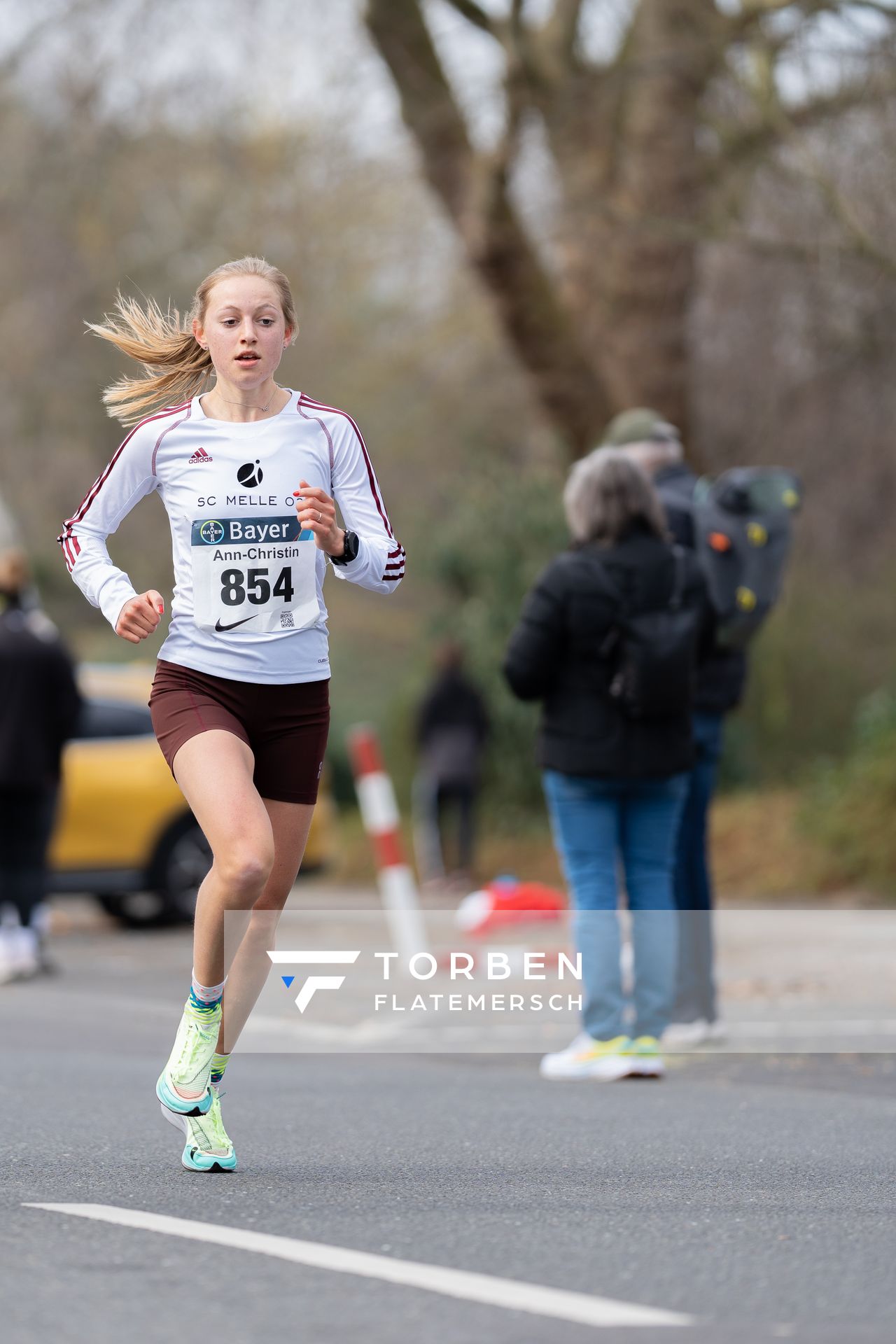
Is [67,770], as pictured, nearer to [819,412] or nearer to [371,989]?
[371,989]

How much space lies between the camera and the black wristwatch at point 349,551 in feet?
16.1

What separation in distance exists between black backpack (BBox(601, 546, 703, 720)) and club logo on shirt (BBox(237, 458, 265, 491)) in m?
2.52

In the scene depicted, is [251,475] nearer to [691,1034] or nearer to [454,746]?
[691,1034]

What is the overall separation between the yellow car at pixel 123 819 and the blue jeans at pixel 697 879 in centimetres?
641

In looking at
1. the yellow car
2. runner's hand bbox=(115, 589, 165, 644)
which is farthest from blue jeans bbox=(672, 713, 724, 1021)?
the yellow car

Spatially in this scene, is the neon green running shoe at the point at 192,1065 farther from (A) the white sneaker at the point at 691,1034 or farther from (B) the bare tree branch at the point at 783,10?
(B) the bare tree branch at the point at 783,10

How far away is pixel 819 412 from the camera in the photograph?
19.6 metres

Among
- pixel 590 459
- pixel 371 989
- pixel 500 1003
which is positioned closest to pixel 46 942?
pixel 371 989

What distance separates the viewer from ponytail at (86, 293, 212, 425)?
5172 millimetres

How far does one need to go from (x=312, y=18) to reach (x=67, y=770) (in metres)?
5.61

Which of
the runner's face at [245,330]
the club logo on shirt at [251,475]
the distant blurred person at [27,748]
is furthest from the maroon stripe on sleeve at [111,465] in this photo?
the distant blurred person at [27,748]

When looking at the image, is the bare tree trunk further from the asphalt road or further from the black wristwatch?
the black wristwatch

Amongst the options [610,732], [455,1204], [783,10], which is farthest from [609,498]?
[783,10]

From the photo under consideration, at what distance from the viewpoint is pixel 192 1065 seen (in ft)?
16.2
